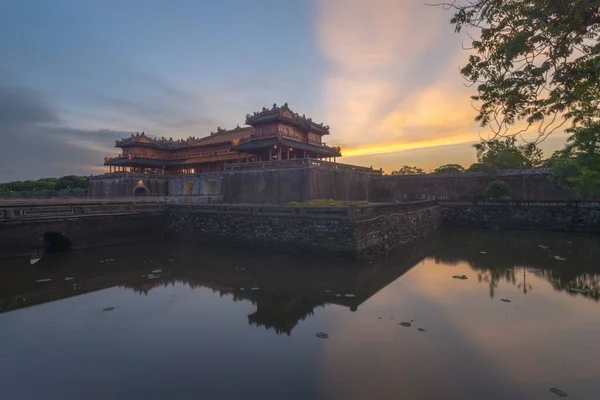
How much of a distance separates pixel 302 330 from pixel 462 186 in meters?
31.3

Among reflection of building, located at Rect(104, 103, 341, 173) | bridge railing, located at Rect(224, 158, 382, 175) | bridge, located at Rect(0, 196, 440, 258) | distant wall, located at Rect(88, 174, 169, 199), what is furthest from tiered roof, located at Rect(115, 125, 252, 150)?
bridge, located at Rect(0, 196, 440, 258)

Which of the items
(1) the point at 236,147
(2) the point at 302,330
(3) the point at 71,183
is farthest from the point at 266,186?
(3) the point at 71,183

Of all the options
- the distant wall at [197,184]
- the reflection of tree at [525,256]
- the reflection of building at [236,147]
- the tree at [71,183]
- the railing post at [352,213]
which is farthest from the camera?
the tree at [71,183]

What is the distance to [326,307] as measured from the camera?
8.40 meters

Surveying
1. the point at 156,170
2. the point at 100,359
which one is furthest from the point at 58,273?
the point at 156,170

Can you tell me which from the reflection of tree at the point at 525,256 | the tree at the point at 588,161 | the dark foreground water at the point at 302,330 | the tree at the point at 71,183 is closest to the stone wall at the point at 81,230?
the dark foreground water at the point at 302,330

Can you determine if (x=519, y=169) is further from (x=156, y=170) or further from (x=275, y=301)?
(x=156, y=170)

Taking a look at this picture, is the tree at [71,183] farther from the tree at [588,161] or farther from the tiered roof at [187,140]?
the tree at [588,161]

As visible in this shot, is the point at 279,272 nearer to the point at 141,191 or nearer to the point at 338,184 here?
the point at 338,184

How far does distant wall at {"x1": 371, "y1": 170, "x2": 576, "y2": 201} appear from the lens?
29.7 meters

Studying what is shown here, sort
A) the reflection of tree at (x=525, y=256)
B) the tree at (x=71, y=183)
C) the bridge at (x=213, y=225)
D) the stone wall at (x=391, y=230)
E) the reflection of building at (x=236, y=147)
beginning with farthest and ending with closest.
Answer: the tree at (x=71, y=183), the reflection of building at (x=236, y=147), the bridge at (x=213, y=225), the stone wall at (x=391, y=230), the reflection of tree at (x=525, y=256)

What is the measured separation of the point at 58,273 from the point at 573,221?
29250 mm

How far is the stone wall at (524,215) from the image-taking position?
827 inches

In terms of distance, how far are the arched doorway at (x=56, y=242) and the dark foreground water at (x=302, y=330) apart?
3110 millimetres
